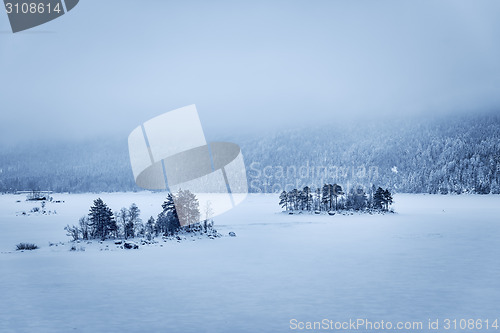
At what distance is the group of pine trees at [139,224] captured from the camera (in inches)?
2051

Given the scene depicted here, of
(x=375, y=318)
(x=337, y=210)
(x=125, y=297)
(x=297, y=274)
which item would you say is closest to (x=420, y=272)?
(x=297, y=274)

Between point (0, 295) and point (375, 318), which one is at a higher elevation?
point (0, 295)

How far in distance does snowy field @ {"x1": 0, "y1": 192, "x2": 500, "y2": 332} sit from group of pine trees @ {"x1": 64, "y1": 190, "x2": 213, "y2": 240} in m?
7.98

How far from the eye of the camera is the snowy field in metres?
18.5

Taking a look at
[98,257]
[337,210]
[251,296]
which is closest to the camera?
[251,296]

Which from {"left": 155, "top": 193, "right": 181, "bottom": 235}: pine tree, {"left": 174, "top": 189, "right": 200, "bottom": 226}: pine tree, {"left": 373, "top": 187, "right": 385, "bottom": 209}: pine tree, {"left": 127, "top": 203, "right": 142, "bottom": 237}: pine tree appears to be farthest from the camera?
{"left": 373, "top": 187, "right": 385, "bottom": 209}: pine tree

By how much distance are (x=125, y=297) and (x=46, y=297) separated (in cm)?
416

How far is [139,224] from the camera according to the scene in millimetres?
61000

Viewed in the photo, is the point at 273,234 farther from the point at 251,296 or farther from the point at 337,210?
the point at 337,210

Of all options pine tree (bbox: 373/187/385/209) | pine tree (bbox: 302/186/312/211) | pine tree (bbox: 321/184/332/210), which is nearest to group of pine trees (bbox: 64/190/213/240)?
pine tree (bbox: 302/186/312/211)

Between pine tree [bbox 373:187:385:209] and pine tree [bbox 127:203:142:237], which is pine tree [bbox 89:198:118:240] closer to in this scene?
pine tree [bbox 127:203:142:237]

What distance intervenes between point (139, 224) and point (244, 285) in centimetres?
3927

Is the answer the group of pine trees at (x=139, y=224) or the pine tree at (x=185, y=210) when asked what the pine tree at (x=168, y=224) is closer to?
the group of pine trees at (x=139, y=224)

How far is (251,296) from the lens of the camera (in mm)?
22188
